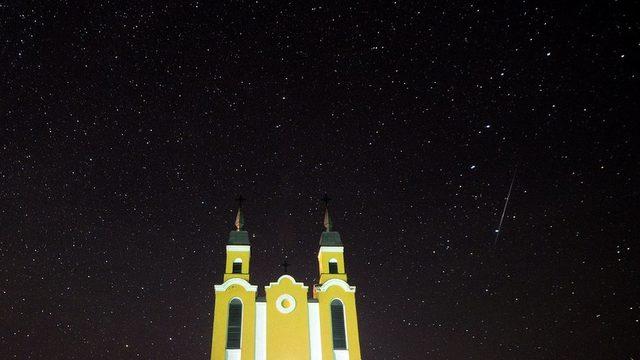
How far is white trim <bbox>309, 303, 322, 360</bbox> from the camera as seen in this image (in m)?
24.5

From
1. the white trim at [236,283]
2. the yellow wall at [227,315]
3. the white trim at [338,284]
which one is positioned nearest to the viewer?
the yellow wall at [227,315]

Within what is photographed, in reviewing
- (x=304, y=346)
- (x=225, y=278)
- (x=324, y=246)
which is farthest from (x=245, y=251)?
(x=304, y=346)

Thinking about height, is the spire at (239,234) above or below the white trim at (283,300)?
above

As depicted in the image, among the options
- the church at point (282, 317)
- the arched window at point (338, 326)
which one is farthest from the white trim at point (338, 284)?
the arched window at point (338, 326)

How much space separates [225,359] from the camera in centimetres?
2353

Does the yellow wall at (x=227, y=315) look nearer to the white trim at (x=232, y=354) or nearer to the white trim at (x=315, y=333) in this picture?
the white trim at (x=232, y=354)

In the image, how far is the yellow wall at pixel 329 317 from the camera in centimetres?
2447

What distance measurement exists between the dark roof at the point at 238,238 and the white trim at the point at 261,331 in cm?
373

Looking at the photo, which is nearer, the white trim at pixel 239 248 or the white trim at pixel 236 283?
the white trim at pixel 236 283

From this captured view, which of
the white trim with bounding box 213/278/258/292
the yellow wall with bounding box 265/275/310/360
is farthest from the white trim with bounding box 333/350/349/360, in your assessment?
the white trim with bounding box 213/278/258/292

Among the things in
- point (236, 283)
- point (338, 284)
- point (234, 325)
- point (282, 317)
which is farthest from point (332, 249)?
point (234, 325)

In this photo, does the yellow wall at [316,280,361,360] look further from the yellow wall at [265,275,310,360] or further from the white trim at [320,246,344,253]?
the white trim at [320,246,344,253]

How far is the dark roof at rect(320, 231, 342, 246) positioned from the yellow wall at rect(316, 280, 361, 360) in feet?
8.37

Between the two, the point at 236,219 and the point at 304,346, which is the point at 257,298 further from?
the point at 236,219
